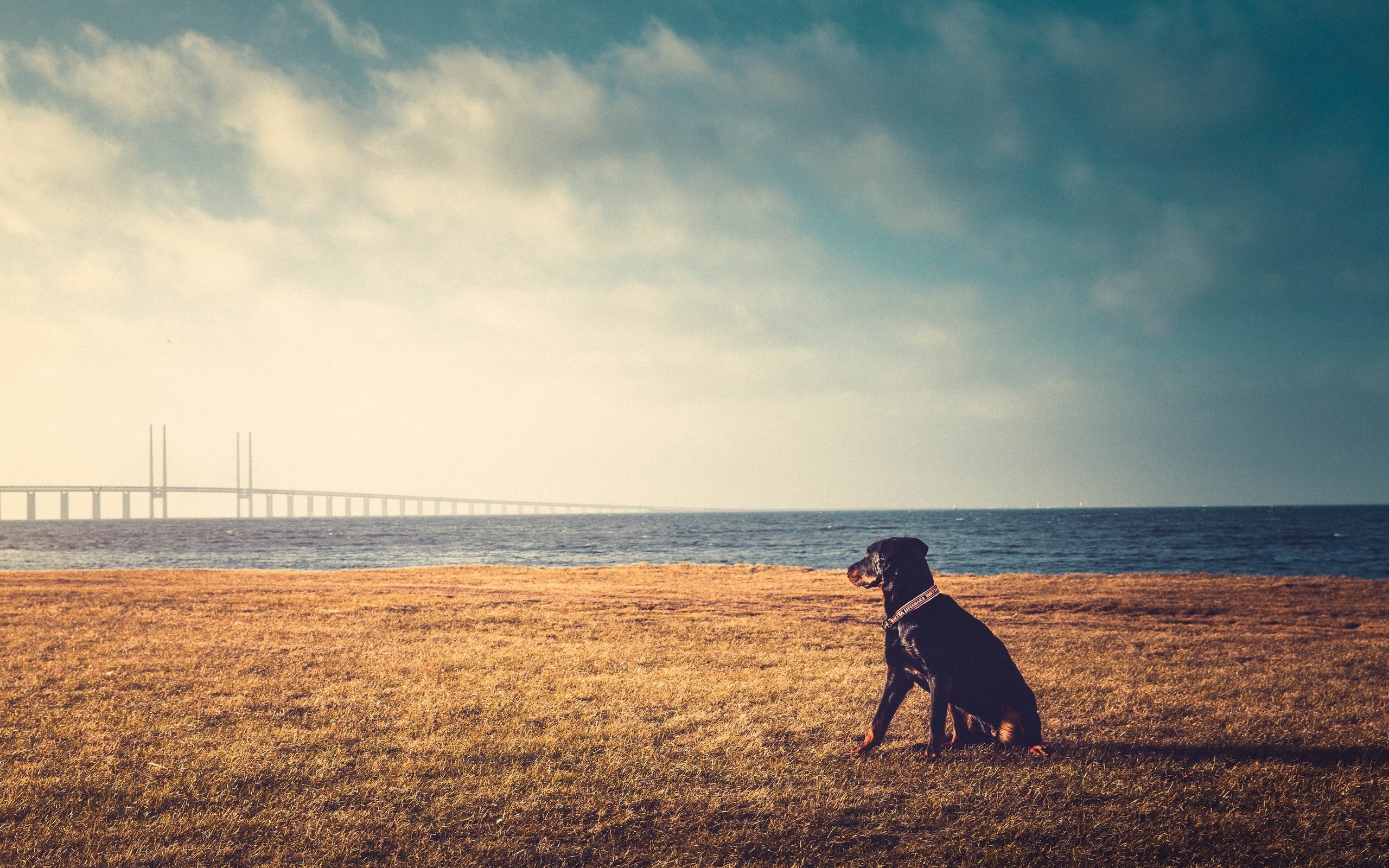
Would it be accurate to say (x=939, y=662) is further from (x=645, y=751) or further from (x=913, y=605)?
(x=645, y=751)

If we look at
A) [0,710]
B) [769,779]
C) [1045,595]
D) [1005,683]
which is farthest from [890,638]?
[1045,595]

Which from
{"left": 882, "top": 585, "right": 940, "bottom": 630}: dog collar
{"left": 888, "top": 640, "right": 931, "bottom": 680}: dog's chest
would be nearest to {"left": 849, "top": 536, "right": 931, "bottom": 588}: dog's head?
{"left": 882, "top": 585, "right": 940, "bottom": 630}: dog collar

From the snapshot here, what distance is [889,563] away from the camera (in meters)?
6.16

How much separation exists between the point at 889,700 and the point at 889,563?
1158mm

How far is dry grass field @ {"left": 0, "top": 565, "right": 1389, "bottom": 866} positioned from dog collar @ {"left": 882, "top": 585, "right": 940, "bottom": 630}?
116 centimetres

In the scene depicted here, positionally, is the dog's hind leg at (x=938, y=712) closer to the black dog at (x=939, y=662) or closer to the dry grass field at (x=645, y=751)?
the black dog at (x=939, y=662)

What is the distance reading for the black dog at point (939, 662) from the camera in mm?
5902

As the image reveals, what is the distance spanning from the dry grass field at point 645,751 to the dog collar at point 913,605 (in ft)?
3.80

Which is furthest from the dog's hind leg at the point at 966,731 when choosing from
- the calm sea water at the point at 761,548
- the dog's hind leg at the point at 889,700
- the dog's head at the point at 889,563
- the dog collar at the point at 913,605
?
the calm sea water at the point at 761,548

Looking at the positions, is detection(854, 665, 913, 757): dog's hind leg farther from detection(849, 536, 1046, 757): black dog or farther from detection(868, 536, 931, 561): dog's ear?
detection(868, 536, 931, 561): dog's ear

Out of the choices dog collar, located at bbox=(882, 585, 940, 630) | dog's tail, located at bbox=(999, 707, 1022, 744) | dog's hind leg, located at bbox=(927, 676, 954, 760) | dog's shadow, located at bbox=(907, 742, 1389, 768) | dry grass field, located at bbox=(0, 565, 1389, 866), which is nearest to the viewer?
dry grass field, located at bbox=(0, 565, 1389, 866)

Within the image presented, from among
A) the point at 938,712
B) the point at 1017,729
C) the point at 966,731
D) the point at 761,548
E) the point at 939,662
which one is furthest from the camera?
the point at 761,548

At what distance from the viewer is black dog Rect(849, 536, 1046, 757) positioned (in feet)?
19.4

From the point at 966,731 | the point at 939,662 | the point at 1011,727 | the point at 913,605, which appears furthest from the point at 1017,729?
the point at 913,605
